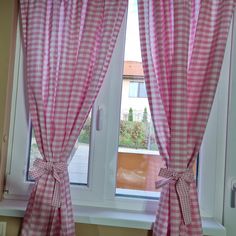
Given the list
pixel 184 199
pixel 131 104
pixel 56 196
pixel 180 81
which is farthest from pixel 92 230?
pixel 180 81

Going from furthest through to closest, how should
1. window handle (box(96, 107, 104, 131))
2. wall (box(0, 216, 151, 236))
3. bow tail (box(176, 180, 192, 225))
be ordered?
window handle (box(96, 107, 104, 131)) < wall (box(0, 216, 151, 236)) < bow tail (box(176, 180, 192, 225))

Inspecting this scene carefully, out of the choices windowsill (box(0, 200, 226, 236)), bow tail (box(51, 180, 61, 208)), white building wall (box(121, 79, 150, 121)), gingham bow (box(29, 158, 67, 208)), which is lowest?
windowsill (box(0, 200, 226, 236))

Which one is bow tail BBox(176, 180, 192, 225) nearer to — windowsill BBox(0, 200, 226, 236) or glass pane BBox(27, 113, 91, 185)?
windowsill BBox(0, 200, 226, 236)

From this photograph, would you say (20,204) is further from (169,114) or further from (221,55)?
(221,55)

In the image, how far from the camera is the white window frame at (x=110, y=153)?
55.4 inches

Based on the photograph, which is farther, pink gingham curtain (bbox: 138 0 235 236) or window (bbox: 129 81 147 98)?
window (bbox: 129 81 147 98)

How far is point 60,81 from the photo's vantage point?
4.30 feet

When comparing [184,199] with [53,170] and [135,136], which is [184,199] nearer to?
[135,136]

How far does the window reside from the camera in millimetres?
1488

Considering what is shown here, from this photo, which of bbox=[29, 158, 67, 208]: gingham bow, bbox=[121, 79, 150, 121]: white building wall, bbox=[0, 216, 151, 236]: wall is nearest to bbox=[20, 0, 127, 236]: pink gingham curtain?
bbox=[29, 158, 67, 208]: gingham bow

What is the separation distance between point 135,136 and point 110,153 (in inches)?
6.7

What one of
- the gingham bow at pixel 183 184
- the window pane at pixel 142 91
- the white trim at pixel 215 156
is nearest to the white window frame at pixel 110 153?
Result: the white trim at pixel 215 156

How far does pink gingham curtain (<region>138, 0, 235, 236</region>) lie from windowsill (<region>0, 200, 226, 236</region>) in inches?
3.7

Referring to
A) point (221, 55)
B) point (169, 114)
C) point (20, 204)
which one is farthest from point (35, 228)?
point (221, 55)
